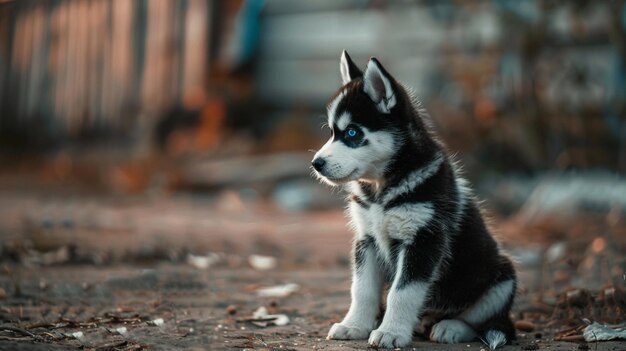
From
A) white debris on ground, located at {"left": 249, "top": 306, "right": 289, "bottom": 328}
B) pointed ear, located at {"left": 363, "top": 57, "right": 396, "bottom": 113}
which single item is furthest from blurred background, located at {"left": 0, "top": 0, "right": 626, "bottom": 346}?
pointed ear, located at {"left": 363, "top": 57, "right": 396, "bottom": 113}

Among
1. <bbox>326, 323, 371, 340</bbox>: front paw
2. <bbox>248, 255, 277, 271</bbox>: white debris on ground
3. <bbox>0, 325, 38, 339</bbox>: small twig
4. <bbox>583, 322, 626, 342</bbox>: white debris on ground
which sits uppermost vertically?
<bbox>0, 325, 38, 339</bbox>: small twig

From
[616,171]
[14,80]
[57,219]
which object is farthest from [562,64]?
[14,80]

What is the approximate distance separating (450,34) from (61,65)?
7.67 meters

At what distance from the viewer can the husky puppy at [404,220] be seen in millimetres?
3721

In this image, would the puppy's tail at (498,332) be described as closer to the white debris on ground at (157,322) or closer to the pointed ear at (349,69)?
the pointed ear at (349,69)

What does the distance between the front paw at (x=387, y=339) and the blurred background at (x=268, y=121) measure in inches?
81.0

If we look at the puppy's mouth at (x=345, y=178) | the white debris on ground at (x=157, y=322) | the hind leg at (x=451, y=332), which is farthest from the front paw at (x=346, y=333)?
the white debris on ground at (x=157, y=322)

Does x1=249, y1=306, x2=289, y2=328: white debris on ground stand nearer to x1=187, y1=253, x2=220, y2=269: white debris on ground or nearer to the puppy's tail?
the puppy's tail

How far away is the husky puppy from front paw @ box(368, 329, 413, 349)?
192mm

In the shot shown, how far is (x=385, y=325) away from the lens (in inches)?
140

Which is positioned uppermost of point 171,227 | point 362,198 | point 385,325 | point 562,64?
point 562,64

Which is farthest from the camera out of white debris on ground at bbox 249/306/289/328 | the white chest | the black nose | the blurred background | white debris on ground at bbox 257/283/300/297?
the blurred background

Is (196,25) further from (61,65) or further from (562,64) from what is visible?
(562,64)

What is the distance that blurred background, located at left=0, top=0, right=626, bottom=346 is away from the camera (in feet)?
23.9
